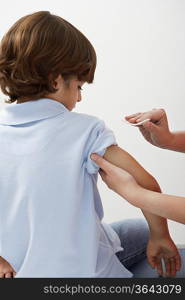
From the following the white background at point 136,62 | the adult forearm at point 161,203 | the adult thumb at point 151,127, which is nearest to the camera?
the adult forearm at point 161,203

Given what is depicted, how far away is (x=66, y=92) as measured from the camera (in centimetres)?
123

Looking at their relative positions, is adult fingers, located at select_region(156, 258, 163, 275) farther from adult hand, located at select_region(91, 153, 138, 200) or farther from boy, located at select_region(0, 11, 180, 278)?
adult hand, located at select_region(91, 153, 138, 200)

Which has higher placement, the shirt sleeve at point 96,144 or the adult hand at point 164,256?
the shirt sleeve at point 96,144

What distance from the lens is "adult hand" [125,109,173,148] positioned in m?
1.44

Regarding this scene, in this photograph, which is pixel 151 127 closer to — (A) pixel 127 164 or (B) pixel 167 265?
(A) pixel 127 164

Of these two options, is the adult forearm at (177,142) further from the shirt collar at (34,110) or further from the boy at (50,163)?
the shirt collar at (34,110)

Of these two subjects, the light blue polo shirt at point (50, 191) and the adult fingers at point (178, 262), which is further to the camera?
the adult fingers at point (178, 262)

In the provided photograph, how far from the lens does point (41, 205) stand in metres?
1.10

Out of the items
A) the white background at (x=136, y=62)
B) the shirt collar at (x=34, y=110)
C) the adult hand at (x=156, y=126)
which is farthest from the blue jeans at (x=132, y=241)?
the white background at (x=136, y=62)

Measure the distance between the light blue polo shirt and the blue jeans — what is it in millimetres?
305

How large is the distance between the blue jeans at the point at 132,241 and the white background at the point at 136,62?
1.19 metres

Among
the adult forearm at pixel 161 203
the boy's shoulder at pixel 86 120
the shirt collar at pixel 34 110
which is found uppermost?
the shirt collar at pixel 34 110

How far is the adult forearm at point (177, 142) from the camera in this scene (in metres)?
1.63

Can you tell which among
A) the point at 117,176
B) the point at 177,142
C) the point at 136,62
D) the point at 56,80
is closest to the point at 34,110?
the point at 56,80
